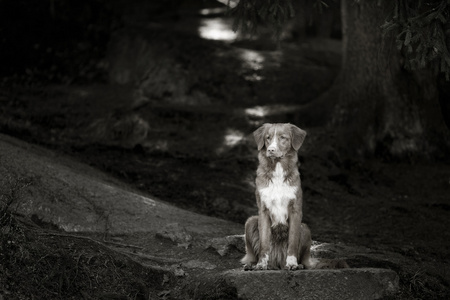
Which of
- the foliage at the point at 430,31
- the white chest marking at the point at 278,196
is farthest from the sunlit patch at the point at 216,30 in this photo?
the white chest marking at the point at 278,196

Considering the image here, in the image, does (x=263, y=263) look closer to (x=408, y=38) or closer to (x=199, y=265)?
(x=199, y=265)

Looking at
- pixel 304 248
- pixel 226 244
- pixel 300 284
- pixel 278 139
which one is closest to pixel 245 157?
pixel 226 244

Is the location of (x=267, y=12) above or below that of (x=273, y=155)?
above

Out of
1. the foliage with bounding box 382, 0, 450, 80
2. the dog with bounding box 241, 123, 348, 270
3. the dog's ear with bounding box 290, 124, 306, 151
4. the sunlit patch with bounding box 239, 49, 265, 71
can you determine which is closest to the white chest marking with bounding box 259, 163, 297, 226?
the dog with bounding box 241, 123, 348, 270

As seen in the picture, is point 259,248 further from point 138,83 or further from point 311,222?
point 138,83

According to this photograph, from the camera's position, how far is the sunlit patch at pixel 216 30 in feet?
66.6

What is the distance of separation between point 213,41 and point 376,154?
6.93 m

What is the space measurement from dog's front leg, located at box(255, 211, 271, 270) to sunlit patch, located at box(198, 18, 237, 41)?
42.4 feet

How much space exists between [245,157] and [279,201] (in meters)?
6.94

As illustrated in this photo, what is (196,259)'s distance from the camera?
29.6 ft

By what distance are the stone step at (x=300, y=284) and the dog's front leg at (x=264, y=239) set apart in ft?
0.73

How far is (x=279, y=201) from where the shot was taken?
775cm

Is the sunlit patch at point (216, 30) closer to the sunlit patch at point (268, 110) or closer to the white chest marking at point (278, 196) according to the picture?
the sunlit patch at point (268, 110)

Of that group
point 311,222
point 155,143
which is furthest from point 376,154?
point 155,143
